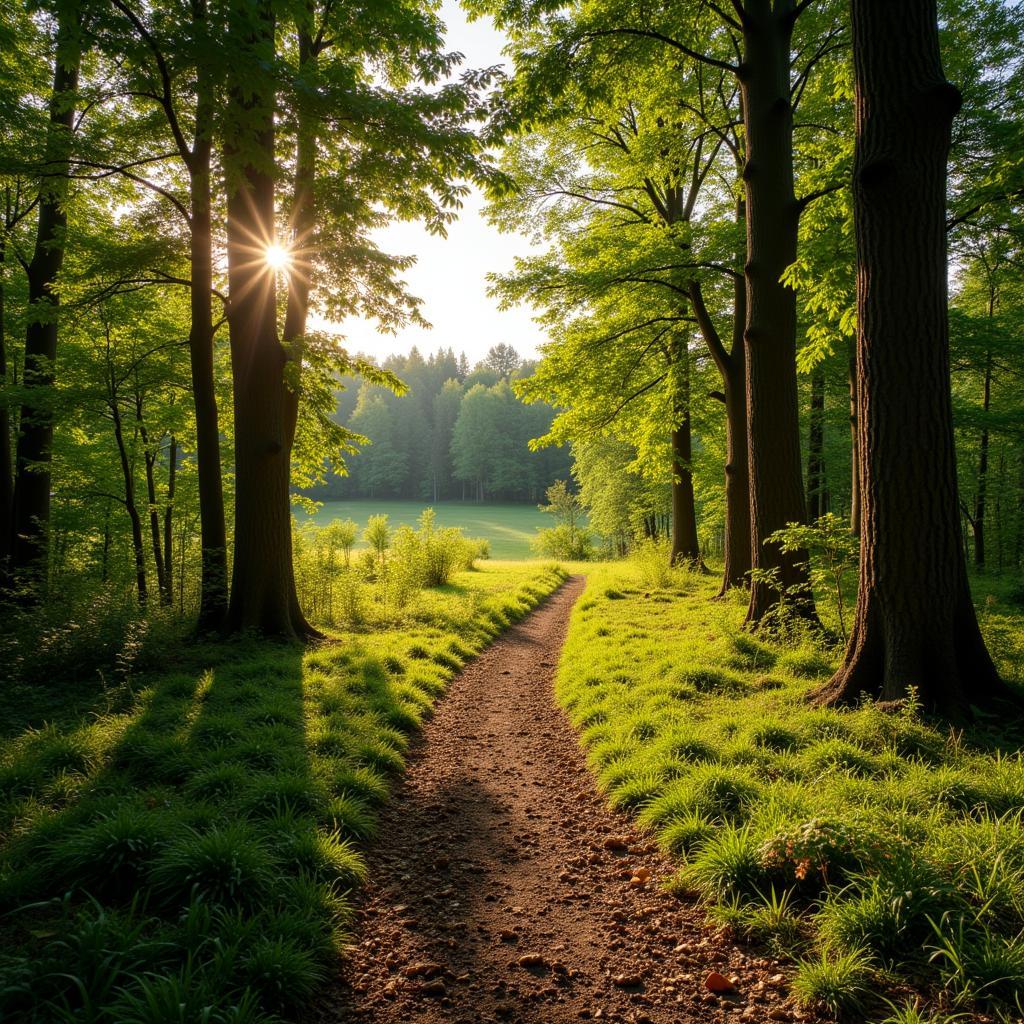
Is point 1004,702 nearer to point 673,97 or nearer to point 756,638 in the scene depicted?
point 756,638

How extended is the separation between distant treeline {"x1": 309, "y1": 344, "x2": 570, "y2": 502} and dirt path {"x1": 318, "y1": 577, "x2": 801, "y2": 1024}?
65.9 m

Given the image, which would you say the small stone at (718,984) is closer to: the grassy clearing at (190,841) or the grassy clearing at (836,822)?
the grassy clearing at (836,822)

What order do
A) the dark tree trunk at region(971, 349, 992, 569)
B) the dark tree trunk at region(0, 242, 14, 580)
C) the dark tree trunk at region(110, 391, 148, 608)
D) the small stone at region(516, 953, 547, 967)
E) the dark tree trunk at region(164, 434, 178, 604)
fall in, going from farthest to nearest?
the dark tree trunk at region(971, 349, 992, 569) < the dark tree trunk at region(164, 434, 178, 604) < the dark tree trunk at region(110, 391, 148, 608) < the dark tree trunk at region(0, 242, 14, 580) < the small stone at region(516, 953, 547, 967)

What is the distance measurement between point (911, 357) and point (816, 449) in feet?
53.0

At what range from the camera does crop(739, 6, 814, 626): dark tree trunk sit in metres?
7.32

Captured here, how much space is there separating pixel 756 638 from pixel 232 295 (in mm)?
9299

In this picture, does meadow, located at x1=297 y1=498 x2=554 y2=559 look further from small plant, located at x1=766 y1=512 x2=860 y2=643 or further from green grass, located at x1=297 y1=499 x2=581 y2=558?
small plant, located at x1=766 y1=512 x2=860 y2=643

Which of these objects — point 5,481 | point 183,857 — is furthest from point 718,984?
point 5,481

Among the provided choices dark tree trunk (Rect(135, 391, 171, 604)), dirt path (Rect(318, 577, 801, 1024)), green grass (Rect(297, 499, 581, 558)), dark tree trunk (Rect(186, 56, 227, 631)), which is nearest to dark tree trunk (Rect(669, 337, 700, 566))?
dark tree trunk (Rect(186, 56, 227, 631))

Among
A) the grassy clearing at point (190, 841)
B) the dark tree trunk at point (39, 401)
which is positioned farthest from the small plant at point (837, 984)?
the dark tree trunk at point (39, 401)

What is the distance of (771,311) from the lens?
7.57 m

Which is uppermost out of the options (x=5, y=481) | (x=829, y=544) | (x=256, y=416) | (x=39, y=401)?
(x=39, y=401)

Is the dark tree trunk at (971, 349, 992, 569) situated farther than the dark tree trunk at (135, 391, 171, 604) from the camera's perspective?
Yes

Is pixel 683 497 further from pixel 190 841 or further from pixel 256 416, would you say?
pixel 190 841
